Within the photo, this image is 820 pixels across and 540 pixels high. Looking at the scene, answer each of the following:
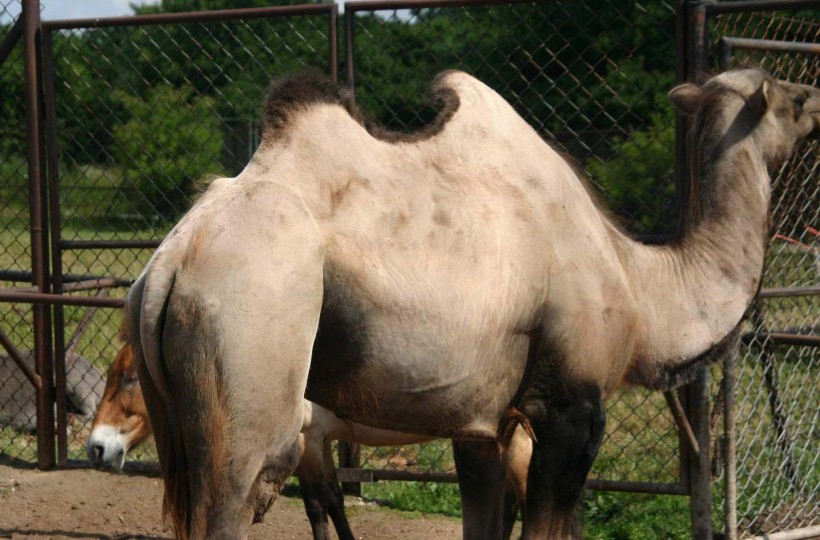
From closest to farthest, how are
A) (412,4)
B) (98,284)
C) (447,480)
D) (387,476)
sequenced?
(412,4) → (447,480) → (387,476) → (98,284)

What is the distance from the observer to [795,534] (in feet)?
17.5

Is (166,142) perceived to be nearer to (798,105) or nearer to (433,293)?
(798,105)

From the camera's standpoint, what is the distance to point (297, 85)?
3596 millimetres

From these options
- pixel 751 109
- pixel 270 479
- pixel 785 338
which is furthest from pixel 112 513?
pixel 751 109

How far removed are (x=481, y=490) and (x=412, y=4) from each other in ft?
9.12

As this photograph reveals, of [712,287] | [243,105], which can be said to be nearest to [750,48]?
[712,287]

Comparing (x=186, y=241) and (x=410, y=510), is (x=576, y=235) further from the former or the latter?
(x=410, y=510)

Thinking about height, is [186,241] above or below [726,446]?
above

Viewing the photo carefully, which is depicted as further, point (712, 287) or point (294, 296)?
point (712, 287)

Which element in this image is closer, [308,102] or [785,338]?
[308,102]

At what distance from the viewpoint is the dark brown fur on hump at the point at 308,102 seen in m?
3.55

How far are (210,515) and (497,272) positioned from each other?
124cm

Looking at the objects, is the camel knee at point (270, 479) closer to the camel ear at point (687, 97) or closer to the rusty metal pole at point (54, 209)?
the camel ear at point (687, 97)

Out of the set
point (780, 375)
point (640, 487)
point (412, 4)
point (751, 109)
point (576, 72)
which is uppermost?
point (576, 72)
